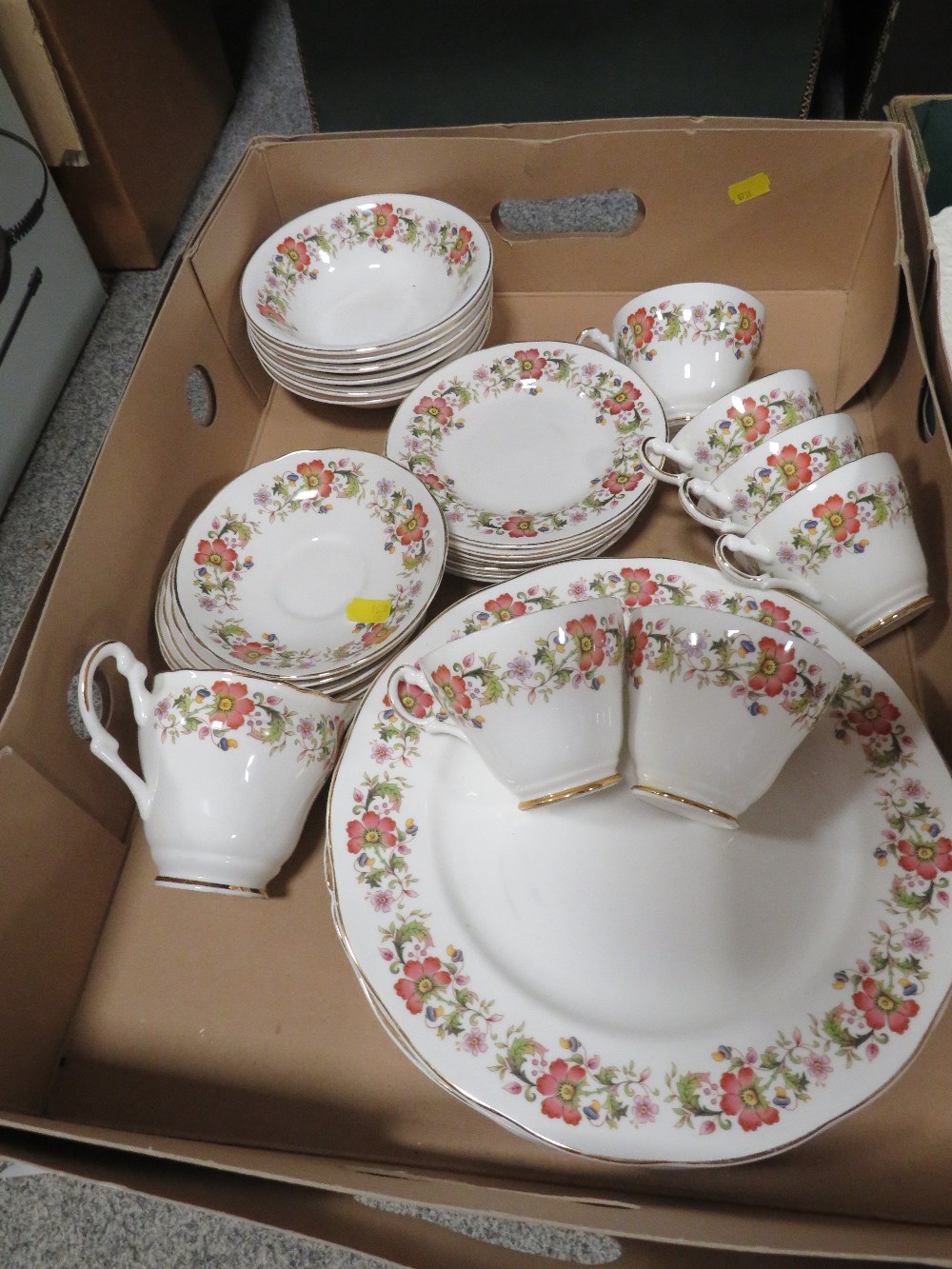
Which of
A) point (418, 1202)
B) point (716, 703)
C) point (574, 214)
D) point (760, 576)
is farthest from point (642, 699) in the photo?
point (574, 214)

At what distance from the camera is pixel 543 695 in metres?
0.45

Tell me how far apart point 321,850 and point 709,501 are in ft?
1.17

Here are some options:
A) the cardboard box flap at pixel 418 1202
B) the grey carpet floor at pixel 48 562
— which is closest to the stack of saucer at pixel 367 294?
the grey carpet floor at pixel 48 562

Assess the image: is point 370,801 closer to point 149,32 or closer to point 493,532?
point 493,532

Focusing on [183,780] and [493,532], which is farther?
[493,532]

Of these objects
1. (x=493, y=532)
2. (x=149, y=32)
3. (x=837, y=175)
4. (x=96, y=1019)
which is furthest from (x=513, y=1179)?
(x=149, y=32)

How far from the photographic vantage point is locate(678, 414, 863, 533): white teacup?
58 centimetres

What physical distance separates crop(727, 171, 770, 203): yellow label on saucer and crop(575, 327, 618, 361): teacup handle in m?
0.16

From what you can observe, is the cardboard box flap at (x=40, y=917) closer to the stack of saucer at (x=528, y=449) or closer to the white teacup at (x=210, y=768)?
the white teacup at (x=210, y=768)

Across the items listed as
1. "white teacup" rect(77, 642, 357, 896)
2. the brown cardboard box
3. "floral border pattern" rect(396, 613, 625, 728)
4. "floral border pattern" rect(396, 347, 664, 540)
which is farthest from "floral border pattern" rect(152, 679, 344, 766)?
the brown cardboard box

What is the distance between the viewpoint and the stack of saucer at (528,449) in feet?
2.07

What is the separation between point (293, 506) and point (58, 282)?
1.54ft

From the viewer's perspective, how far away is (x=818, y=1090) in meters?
0.41

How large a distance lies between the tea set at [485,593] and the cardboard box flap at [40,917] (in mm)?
53
